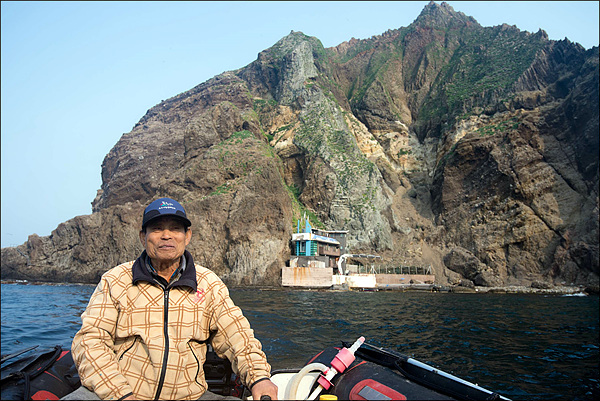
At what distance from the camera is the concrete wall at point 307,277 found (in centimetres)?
4334

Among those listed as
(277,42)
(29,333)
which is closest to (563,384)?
(29,333)

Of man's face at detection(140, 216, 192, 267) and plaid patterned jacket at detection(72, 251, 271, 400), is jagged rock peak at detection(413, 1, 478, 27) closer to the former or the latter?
man's face at detection(140, 216, 192, 267)

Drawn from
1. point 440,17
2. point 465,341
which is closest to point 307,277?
point 465,341

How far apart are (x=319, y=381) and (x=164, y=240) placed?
6.73 ft

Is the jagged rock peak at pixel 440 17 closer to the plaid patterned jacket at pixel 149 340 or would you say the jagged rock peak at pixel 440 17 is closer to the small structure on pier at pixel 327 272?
the small structure on pier at pixel 327 272

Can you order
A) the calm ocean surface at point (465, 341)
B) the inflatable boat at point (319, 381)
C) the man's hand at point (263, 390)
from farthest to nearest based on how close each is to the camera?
the calm ocean surface at point (465, 341)
the inflatable boat at point (319, 381)
the man's hand at point (263, 390)

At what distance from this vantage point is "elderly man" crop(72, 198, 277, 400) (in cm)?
264

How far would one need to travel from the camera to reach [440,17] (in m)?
115

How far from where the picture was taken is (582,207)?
48.8m

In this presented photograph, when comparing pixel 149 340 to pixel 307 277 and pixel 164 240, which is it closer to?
pixel 164 240

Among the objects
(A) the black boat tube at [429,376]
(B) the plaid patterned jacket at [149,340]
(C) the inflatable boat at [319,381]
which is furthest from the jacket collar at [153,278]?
(A) the black boat tube at [429,376]

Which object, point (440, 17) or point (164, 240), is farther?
point (440, 17)

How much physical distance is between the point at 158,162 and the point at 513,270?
65298 mm

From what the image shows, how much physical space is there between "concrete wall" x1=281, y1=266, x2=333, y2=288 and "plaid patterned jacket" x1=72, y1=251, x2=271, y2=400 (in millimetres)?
41282
